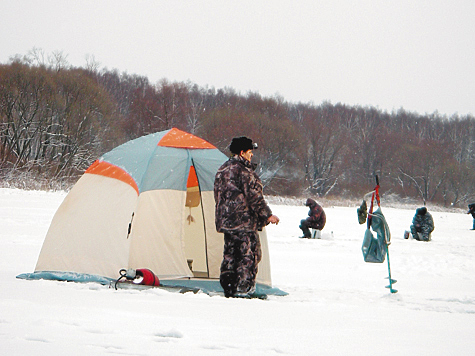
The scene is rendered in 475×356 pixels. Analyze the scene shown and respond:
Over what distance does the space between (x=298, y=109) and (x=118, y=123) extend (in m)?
33.6

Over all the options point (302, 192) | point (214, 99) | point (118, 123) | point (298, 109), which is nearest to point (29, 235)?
point (118, 123)

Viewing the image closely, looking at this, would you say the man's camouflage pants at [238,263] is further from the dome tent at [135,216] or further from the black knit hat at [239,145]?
the dome tent at [135,216]

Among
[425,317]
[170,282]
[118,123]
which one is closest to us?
[425,317]

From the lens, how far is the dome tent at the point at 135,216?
5.94m

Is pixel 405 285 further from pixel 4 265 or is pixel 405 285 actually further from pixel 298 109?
pixel 298 109

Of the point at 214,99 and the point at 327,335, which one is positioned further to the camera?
the point at 214,99

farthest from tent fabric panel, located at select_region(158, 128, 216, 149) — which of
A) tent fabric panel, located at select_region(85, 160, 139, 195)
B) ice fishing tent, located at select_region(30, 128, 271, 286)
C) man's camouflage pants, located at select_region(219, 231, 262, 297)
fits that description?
man's camouflage pants, located at select_region(219, 231, 262, 297)

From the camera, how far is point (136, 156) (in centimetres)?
636

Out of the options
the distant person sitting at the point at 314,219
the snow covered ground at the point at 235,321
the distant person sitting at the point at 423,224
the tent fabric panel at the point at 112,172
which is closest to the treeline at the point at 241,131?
the distant person sitting at the point at 314,219

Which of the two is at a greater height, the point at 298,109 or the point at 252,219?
the point at 298,109

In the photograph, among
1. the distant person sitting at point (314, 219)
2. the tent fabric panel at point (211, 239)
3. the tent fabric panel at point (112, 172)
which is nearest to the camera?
the tent fabric panel at point (112, 172)

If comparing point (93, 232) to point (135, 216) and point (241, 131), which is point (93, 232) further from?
point (241, 131)

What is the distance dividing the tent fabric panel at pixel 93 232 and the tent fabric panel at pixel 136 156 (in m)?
0.20

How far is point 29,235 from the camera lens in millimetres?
10969
